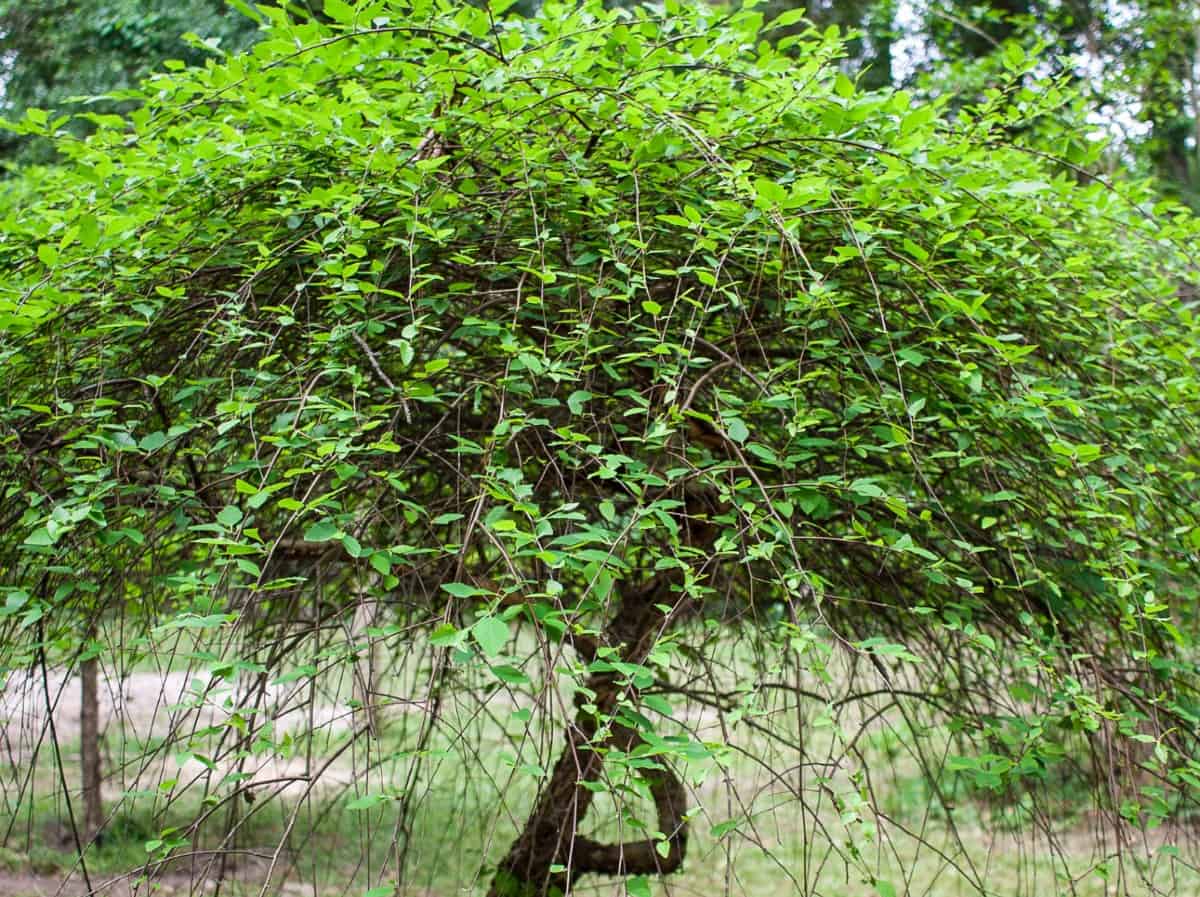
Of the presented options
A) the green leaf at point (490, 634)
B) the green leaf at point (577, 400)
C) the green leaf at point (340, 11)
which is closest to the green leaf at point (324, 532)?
the green leaf at point (490, 634)

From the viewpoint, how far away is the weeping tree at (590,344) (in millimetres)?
1936

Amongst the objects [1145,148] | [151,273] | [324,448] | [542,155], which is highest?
[1145,148]

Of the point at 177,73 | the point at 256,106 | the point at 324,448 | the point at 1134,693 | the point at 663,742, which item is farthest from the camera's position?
the point at 177,73

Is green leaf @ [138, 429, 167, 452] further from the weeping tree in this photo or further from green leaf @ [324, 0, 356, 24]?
green leaf @ [324, 0, 356, 24]

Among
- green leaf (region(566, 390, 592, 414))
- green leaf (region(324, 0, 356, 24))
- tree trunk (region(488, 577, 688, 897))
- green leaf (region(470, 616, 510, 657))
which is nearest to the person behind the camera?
green leaf (region(470, 616, 510, 657))

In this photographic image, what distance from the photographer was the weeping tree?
1936 mm

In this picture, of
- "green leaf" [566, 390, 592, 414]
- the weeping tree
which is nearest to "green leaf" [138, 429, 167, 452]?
the weeping tree

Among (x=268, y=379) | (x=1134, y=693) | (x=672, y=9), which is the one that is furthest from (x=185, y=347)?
(x=1134, y=693)

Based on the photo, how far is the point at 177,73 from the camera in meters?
2.65

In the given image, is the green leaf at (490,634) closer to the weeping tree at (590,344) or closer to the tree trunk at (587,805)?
the weeping tree at (590,344)

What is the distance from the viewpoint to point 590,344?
223cm

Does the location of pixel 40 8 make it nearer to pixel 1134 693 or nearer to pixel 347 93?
pixel 347 93

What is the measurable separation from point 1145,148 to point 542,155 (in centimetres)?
733

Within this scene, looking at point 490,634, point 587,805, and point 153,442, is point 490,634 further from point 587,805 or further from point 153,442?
point 587,805
